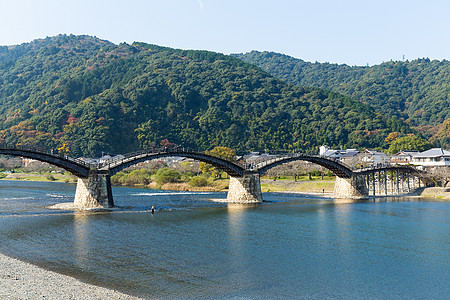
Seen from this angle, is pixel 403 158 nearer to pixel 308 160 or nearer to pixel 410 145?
pixel 410 145

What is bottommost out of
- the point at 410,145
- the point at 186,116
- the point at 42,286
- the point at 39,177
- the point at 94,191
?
the point at 42,286

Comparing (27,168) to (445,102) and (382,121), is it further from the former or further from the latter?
(445,102)

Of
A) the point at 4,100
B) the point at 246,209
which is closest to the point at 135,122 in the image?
the point at 4,100

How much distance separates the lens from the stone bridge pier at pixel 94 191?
4528 centimetres

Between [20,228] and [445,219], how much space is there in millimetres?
42376

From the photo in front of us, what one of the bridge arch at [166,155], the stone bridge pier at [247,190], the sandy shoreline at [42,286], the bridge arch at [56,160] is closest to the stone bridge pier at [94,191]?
the bridge arch at [56,160]

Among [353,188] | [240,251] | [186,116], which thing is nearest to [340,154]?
[353,188]

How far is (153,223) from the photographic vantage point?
1556 inches

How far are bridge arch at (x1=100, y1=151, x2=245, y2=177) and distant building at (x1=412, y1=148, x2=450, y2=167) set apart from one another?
1909 inches

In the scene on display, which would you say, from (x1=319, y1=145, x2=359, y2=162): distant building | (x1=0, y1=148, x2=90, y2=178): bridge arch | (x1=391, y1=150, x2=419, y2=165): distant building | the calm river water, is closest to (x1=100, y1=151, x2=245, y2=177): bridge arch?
(x1=0, y1=148, x2=90, y2=178): bridge arch

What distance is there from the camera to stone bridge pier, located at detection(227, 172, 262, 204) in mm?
59500

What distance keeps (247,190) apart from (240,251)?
3101cm

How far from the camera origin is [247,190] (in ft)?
196

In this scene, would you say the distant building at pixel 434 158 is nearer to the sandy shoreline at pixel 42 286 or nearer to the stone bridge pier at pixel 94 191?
the stone bridge pier at pixel 94 191
